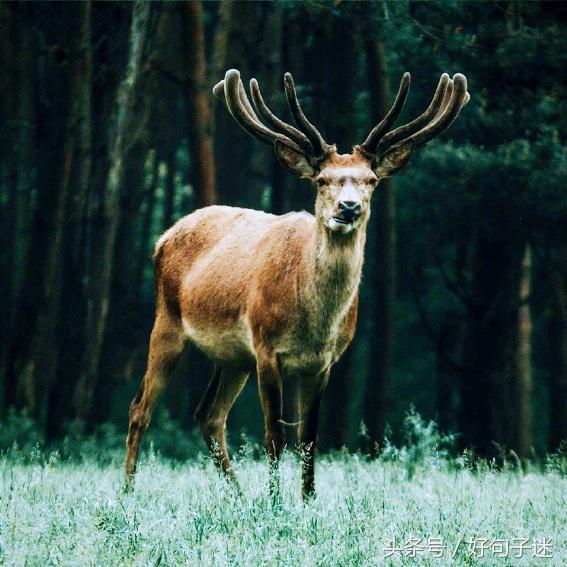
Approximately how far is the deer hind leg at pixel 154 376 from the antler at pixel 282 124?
1927 millimetres

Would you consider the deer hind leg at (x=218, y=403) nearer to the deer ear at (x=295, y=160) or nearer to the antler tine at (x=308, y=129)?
the deer ear at (x=295, y=160)

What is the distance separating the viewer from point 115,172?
508 inches

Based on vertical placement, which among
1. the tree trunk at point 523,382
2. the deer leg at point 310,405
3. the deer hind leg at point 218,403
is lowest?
the tree trunk at point 523,382

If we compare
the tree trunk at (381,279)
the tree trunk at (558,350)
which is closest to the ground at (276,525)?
the tree trunk at (381,279)

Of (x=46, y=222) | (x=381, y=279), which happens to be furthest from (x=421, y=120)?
(x=46, y=222)

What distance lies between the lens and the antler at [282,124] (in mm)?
7125

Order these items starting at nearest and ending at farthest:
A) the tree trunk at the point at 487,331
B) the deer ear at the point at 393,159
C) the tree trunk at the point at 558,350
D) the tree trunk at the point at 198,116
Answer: the deer ear at the point at 393,159, the tree trunk at the point at 198,116, the tree trunk at the point at 487,331, the tree trunk at the point at 558,350

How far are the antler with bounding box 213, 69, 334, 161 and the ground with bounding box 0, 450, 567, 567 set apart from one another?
2047 mm

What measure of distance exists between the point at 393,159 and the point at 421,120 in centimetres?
38

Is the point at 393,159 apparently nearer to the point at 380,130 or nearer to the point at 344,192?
the point at 380,130

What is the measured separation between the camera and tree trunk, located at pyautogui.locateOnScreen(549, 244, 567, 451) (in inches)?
564

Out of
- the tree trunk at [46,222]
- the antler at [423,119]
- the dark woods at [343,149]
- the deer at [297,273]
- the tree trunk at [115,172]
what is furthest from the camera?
the tree trunk at [46,222]

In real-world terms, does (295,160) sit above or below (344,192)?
above

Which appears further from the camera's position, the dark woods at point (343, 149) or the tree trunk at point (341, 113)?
the tree trunk at point (341, 113)
